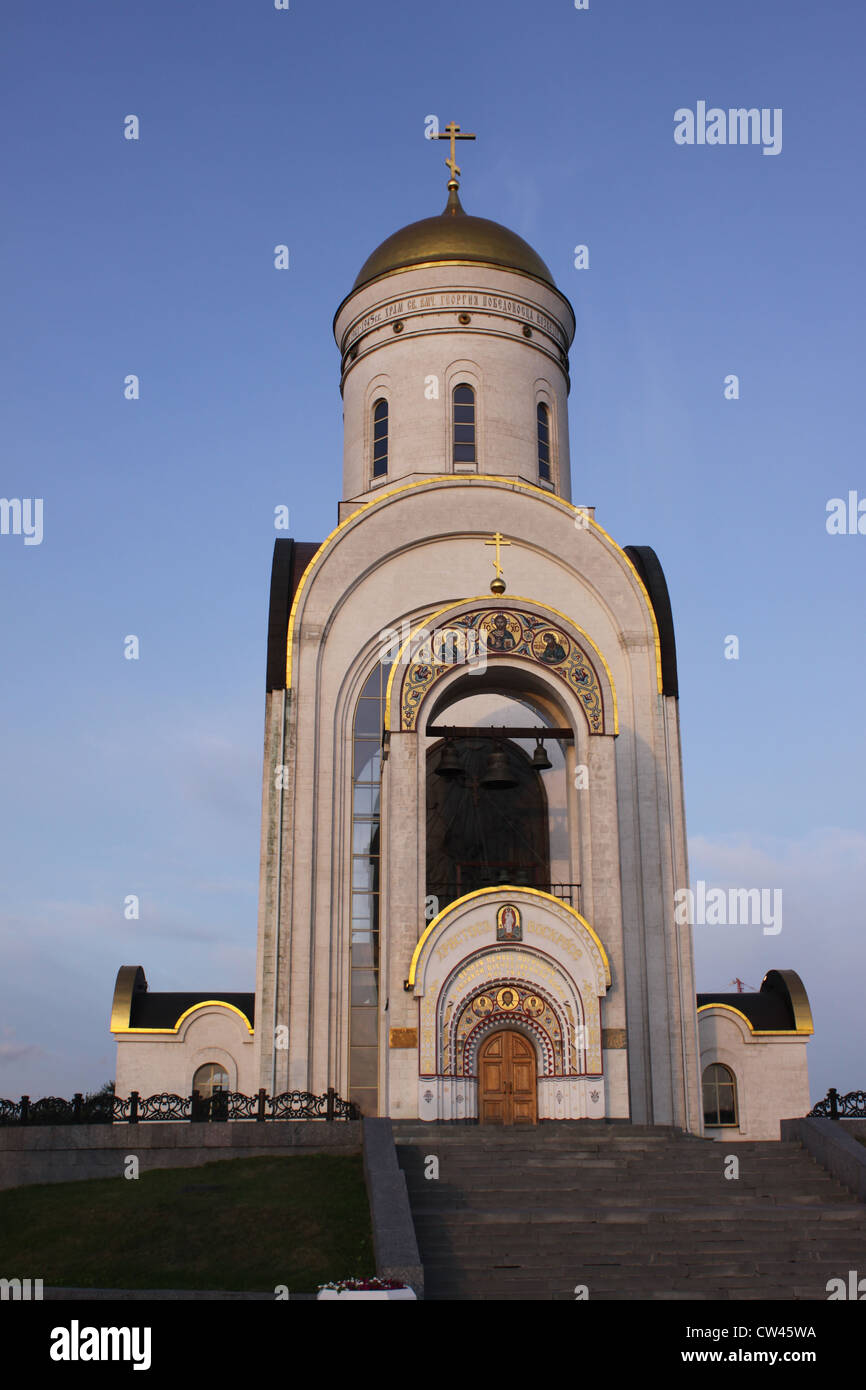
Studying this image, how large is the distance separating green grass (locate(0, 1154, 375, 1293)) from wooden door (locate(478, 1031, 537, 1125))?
3.02m

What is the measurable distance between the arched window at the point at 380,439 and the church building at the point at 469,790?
0.18ft

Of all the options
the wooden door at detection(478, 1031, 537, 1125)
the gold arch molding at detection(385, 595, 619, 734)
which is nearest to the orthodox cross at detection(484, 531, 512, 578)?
the gold arch molding at detection(385, 595, 619, 734)

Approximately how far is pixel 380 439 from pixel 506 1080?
10.5 metres

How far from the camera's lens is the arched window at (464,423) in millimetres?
20984

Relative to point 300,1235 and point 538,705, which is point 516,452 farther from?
point 300,1235

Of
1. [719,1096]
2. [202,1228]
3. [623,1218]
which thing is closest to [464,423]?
[719,1096]

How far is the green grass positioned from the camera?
9656 mm

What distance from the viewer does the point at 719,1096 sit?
62.2ft

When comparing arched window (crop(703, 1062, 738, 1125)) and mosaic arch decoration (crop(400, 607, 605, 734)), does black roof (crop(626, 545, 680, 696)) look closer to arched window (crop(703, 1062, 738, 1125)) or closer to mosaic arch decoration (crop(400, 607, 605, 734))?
mosaic arch decoration (crop(400, 607, 605, 734))

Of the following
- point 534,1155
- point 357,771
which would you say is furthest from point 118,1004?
point 534,1155

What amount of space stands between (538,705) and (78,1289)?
10.8 meters

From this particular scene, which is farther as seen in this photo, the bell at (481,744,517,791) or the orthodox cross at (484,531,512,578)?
the orthodox cross at (484,531,512,578)

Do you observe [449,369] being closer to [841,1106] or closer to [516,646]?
[516,646]

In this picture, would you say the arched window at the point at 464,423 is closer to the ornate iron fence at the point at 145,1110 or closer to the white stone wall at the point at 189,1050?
the white stone wall at the point at 189,1050
